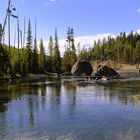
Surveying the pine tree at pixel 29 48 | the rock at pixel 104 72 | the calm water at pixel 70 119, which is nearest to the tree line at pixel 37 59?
the pine tree at pixel 29 48

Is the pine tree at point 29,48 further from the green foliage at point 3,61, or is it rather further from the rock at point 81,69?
the green foliage at point 3,61

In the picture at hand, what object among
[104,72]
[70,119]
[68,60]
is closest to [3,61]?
[104,72]

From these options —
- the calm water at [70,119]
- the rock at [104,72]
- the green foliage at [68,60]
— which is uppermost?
the green foliage at [68,60]

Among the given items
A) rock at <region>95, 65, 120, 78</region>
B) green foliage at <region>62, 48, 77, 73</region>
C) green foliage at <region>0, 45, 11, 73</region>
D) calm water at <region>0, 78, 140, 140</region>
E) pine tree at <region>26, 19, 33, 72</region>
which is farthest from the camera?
green foliage at <region>62, 48, 77, 73</region>

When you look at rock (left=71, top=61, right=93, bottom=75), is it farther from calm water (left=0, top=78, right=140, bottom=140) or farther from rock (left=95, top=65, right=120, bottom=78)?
calm water (left=0, top=78, right=140, bottom=140)

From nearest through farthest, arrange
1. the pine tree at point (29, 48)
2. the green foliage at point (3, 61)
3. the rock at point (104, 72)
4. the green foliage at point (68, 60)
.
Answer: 1. the green foliage at point (3, 61)
2. the rock at point (104, 72)
3. the pine tree at point (29, 48)
4. the green foliage at point (68, 60)

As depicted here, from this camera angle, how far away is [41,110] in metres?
30.4

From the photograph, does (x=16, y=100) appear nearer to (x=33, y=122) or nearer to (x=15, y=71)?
(x=33, y=122)

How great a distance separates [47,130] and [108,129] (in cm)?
371

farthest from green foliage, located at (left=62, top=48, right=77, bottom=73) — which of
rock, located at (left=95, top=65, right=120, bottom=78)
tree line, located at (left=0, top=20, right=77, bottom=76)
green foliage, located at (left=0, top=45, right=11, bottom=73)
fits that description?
green foliage, located at (left=0, top=45, right=11, bottom=73)

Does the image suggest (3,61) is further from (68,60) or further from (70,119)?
(68,60)

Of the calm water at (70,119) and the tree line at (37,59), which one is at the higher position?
the tree line at (37,59)

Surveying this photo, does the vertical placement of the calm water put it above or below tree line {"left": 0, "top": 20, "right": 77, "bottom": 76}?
below

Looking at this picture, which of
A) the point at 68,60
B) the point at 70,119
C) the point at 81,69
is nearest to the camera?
the point at 70,119
